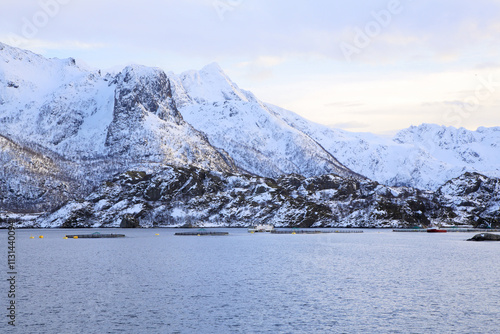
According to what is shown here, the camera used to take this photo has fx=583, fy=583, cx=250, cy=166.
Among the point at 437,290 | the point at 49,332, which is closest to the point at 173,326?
the point at 49,332

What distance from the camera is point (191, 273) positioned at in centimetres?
12494

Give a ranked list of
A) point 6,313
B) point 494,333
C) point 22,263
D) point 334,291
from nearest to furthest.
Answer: point 494,333
point 6,313
point 334,291
point 22,263

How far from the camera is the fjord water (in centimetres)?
7088

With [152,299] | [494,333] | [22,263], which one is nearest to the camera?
[494,333]

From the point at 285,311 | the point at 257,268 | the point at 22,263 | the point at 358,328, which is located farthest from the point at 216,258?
the point at 358,328

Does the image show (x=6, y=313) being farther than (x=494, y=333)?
Yes

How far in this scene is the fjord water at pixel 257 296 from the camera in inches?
2790

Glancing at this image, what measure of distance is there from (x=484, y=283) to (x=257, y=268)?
50.1 meters

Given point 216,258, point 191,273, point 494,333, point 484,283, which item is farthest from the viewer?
point 216,258

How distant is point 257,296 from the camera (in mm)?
92562

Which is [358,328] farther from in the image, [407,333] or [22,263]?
[22,263]

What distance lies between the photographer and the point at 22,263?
147750mm

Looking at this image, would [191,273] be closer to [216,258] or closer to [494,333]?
[216,258]

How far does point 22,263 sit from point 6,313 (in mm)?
76614
